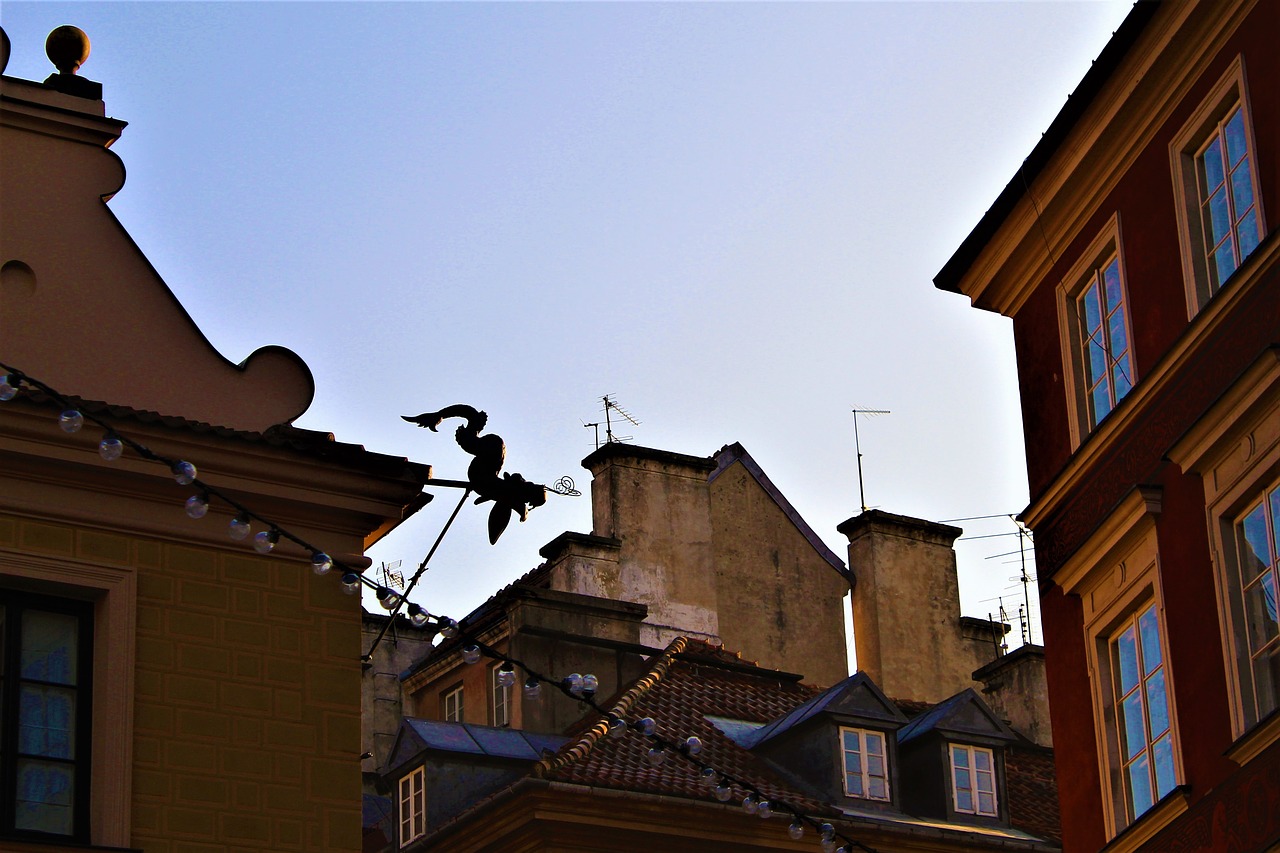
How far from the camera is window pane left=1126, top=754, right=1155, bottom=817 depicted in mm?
14586

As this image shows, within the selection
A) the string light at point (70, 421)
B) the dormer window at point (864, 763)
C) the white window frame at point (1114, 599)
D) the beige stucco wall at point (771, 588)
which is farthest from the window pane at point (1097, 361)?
the beige stucco wall at point (771, 588)

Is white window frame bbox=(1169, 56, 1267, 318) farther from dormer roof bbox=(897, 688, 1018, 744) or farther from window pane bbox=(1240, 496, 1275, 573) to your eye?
dormer roof bbox=(897, 688, 1018, 744)

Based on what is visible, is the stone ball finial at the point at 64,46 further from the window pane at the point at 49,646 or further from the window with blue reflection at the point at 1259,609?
the window with blue reflection at the point at 1259,609

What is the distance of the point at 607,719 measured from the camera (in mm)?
21109

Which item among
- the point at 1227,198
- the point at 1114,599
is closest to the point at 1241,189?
the point at 1227,198

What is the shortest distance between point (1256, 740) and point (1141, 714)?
1.83 m

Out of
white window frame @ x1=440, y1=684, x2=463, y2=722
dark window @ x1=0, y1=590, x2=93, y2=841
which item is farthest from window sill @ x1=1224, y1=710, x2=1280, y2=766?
white window frame @ x1=440, y1=684, x2=463, y2=722

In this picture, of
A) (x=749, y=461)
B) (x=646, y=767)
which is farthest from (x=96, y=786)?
(x=749, y=461)

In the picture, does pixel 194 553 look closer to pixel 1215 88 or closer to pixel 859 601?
pixel 1215 88

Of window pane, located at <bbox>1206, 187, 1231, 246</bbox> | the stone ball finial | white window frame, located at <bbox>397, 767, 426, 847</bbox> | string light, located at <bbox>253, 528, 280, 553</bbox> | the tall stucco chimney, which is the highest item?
the tall stucco chimney

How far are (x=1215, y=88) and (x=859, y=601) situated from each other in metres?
16.6

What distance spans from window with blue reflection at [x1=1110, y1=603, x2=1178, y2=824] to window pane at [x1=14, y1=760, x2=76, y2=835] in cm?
644

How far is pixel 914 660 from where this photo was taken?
3020cm

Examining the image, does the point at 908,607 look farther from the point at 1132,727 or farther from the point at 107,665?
the point at 107,665
